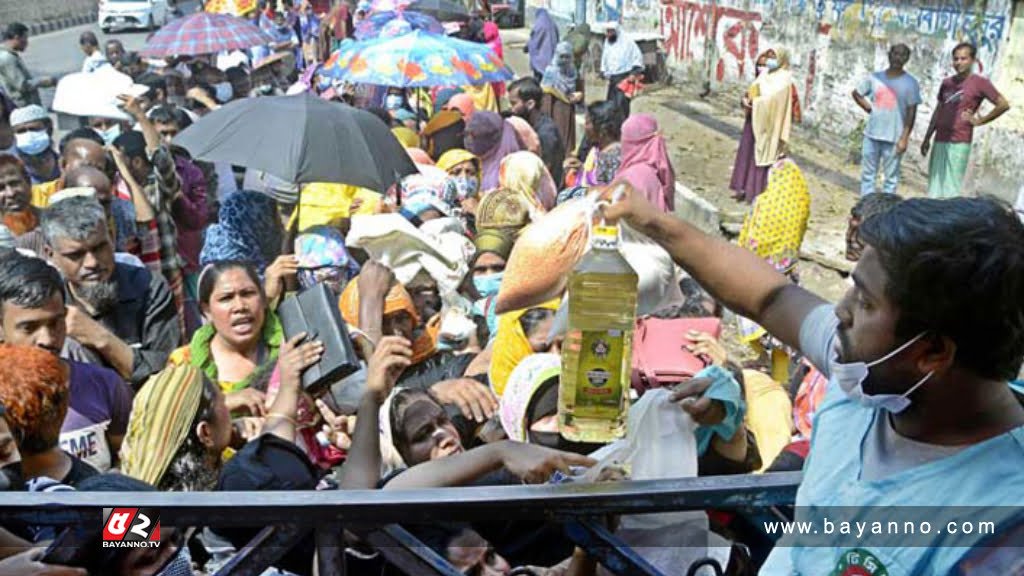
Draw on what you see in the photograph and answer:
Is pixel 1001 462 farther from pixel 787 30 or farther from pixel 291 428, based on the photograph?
pixel 787 30

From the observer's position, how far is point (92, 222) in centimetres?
433

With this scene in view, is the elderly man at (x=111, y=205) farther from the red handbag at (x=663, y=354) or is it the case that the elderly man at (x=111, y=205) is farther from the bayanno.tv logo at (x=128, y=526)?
the bayanno.tv logo at (x=128, y=526)

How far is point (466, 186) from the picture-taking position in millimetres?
7254

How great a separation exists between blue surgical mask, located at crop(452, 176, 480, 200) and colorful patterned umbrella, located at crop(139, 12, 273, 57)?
432 cm

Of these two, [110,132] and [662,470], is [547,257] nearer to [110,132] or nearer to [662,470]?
[662,470]

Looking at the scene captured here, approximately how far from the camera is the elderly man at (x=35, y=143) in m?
6.85

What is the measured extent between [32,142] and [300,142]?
2.93m

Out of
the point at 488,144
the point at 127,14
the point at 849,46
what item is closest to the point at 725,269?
the point at 488,144

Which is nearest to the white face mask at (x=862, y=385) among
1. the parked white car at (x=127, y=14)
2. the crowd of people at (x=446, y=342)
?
the crowd of people at (x=446, y=342)

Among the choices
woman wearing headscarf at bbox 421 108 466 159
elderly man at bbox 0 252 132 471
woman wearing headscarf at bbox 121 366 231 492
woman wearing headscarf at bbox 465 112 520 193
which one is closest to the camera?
woman wearing headscarf at bbox 121 366 231 492

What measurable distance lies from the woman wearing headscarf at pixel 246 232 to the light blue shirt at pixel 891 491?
3.95 metres

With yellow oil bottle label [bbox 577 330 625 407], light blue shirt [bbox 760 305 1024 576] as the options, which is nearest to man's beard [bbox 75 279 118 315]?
yellow oil bottle label [bbox 577 330 625 407]

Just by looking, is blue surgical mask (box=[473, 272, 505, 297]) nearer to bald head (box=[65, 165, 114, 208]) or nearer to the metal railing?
bald head (box=[65, 165, 114, 208])

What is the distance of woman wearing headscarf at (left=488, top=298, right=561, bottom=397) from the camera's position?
3844 millimetres
